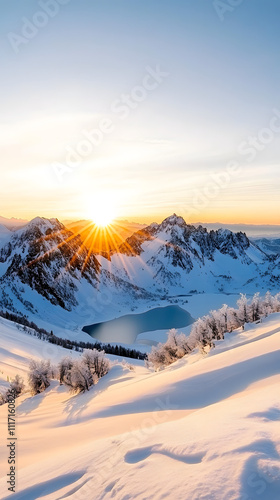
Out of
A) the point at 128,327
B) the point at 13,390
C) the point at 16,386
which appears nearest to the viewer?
the point at 13,390

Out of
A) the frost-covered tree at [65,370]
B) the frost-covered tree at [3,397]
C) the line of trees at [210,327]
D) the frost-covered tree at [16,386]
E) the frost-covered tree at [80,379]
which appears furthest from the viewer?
the line of trees at [210,327]

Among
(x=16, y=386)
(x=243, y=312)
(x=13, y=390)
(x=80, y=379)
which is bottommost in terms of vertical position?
(x=80, y=379)

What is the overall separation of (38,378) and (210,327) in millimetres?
17826

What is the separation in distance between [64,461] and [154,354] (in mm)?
27941

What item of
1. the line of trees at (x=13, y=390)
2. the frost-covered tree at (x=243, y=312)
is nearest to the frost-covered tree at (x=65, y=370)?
the line of trees at (x=13, y=390)

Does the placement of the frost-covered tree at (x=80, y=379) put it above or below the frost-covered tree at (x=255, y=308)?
below

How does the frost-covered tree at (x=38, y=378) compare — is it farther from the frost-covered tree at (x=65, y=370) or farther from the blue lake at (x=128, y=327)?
the blue lake at (x=128, y=327)

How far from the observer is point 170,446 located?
18.4ft

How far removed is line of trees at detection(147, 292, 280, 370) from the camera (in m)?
30.1

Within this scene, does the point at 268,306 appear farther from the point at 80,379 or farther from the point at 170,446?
the point at 170,446

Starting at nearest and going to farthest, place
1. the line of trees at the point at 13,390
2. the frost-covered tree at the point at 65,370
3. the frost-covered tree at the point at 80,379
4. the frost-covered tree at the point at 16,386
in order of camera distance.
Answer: the line of trees at the point at 13,390 → the frost-covered tree at the point at 80,379 → the frost-covered tree at the point at 16,386 → the frost-covered tree at the point at 65,370

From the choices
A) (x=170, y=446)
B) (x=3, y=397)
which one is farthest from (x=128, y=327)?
(x=170, y=446)

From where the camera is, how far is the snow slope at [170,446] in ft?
13.5

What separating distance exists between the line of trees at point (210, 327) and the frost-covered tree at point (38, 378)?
→ 1151 cm
